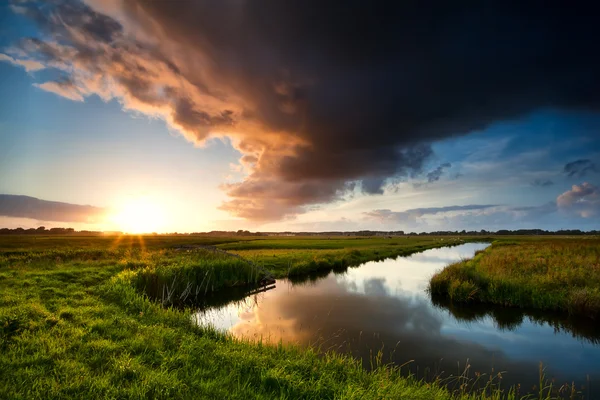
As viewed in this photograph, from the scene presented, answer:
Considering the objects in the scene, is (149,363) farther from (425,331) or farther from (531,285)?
(531,285)

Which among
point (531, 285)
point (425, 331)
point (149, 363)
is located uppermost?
point (531, 285)

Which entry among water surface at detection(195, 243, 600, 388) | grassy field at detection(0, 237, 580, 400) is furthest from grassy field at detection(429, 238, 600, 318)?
grassy field at detection(0, 237, 580, 400)

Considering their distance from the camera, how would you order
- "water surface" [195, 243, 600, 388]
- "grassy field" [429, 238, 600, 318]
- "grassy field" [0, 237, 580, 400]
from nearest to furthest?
1. "grassy field" [0, 237, 580, 400]
2. "water surface" [195, 243, 600, 388]
3. "grassy field" [429, 238, 600, 318]

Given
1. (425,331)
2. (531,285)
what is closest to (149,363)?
(425,331)

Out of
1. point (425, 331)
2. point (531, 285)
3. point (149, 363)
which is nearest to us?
point (149, 363)

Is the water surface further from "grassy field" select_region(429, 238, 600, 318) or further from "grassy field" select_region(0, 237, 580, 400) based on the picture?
"grassy field" select_region(0, 237, 580, 400)

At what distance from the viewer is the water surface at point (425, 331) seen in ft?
40.0

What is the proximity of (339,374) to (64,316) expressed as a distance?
11055 millimetres

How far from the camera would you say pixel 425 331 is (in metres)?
16.3

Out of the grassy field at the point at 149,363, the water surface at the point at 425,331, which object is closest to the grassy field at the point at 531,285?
the water surface at the point at 425,331

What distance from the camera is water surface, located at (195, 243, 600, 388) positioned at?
40.0 feet

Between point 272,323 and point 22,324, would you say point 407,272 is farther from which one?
point 22,324

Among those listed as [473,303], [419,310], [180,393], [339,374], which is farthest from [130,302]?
[473,303]

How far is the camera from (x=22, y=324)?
10.1 meters
